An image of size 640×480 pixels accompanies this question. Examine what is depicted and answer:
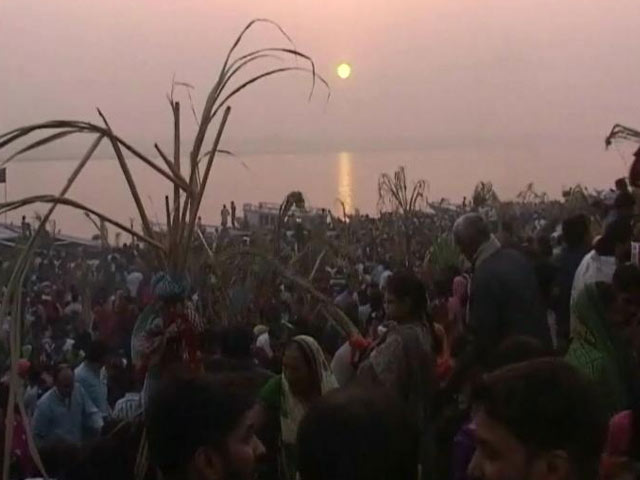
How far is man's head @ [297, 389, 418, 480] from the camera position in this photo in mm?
2211

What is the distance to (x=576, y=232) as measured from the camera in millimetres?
7398

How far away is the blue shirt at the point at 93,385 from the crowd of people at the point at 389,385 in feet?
0.04

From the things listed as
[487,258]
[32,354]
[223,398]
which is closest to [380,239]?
[32,354]

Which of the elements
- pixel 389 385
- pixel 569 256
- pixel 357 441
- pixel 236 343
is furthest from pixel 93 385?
pixel 357 441

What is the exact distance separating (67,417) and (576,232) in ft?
12.2

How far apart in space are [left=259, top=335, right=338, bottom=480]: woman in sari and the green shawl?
1.12m

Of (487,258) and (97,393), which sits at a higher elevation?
(487,258)

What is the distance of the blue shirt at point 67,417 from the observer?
729cm

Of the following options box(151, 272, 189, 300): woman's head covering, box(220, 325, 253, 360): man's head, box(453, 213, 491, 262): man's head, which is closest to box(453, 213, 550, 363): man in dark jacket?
box(453, 213, 491, 262): man's head

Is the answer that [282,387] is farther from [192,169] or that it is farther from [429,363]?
[192,169]

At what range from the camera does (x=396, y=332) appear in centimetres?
493

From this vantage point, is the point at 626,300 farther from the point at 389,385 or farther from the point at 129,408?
the point at 129,408

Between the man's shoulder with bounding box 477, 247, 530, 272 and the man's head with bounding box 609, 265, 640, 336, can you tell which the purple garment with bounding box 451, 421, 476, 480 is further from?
the man's shoulder with bounding box 477, 247, 530, 272

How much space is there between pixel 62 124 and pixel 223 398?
6.89 feet
